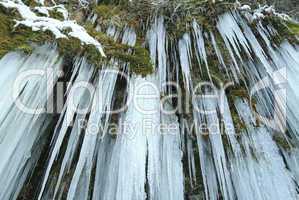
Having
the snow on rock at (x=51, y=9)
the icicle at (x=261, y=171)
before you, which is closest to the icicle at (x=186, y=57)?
the icicle at (x=261, y=171)

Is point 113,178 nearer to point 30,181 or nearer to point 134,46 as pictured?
point 30,181

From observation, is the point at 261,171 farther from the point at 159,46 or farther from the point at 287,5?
the point at 287,5

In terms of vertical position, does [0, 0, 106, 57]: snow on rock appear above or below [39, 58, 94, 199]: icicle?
above


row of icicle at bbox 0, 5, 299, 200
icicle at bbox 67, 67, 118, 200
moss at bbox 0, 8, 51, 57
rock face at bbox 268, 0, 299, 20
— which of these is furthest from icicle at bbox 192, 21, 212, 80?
rock face at bbox 268, 0, 299, 20

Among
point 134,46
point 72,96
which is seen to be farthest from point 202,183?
Answer: point 134,46

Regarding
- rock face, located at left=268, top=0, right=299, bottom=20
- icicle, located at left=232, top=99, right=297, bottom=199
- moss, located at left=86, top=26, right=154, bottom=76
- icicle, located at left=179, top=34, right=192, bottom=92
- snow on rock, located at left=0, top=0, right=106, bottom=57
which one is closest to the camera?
icicle, located at left=232, top=99, right=297, bottom=199

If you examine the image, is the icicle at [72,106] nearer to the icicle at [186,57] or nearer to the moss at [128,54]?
the moss at [128,54]

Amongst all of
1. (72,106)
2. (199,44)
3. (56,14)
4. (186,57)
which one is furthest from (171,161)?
(56,14)

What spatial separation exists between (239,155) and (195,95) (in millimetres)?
534

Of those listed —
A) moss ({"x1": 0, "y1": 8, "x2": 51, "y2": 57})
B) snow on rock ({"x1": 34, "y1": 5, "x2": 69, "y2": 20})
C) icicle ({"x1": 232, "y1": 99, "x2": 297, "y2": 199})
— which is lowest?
icicle ({"x1": 232, "y1": 99, "x2": 297, "y2": 199})

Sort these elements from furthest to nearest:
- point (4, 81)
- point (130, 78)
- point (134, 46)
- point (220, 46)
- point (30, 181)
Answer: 1. point (220, 46)
2. point (134, 46)
3. point (130, 78)
4. point (30, 181)
5. point (4, 81)

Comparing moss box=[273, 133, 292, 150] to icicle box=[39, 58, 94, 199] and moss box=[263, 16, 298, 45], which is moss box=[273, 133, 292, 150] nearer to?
moss box=[263, 16, 298, 45]

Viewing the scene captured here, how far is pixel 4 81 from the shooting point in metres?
1.54

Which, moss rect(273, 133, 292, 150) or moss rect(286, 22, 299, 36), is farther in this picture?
moss rect(286, 22, 299, 36)
